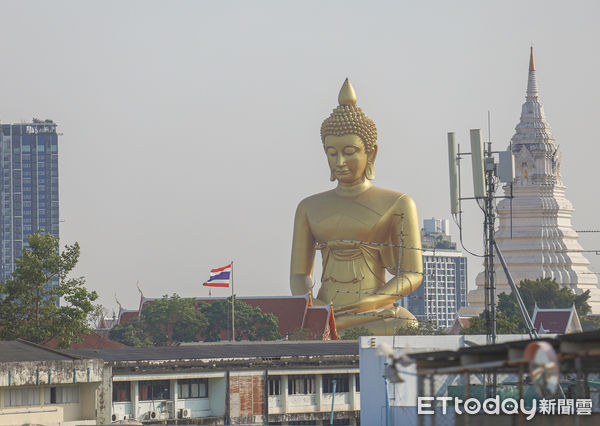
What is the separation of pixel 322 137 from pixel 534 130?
42095 mm

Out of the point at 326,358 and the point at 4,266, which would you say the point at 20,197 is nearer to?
the point at 4,266

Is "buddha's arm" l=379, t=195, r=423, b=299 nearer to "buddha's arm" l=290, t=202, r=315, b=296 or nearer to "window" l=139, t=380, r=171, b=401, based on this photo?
"buddha's arm" l=290, t=202, r=315, b=296

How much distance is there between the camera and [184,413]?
129 feet

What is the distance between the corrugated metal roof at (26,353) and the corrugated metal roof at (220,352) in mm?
3421

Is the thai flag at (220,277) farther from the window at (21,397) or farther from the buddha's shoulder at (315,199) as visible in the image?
the window at (21,397)

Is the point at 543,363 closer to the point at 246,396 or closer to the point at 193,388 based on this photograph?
the point at 193,388

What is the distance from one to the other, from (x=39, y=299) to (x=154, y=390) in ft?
20.6

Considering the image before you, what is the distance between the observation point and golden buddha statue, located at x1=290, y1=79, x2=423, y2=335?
65669 mm

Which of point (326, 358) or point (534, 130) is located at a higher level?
point (534, 130)

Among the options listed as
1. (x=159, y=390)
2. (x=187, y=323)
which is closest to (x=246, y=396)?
(x=159, y=390)

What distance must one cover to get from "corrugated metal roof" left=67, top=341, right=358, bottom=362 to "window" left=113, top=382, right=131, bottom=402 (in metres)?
0.73

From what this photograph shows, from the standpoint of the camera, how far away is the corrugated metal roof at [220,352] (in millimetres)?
39656

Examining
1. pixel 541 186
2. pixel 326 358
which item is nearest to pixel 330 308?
pixel 326 358

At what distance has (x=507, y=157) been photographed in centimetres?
3388
